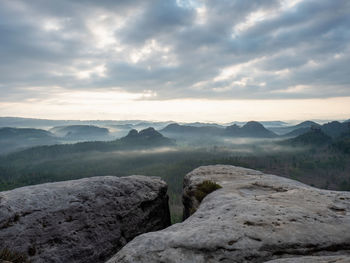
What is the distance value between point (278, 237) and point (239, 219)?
211cm

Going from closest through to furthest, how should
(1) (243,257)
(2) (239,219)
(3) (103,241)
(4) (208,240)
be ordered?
(1) (243,257) < (4) (208,240) < (2) (239,219) < (3) (103,241)

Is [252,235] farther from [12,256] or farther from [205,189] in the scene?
[12,256]

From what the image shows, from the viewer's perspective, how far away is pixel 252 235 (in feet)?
34.9

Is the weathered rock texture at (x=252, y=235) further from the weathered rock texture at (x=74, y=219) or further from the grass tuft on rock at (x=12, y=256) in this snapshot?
the weathered rock texture at (x=74, y=219)

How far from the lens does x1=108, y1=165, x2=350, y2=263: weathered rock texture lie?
987 cm

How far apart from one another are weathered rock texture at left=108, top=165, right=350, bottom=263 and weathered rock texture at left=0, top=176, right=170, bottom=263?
7249 millimetres

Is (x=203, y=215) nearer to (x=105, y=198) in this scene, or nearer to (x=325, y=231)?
(x=325, y=231)

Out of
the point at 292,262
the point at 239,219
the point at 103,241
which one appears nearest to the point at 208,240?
the point at 239,219

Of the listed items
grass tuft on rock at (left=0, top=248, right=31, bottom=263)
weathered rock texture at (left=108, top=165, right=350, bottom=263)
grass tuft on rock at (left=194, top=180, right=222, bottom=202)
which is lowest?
grass tuft on rock at (left=0, top=248, right=31, bottom=263)

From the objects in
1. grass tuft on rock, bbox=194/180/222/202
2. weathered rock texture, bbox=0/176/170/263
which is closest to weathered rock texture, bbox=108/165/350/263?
grass tuft on rock, bbox=194/180/222/202

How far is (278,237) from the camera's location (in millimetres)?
10438

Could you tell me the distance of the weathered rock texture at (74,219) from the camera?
49.4 feet

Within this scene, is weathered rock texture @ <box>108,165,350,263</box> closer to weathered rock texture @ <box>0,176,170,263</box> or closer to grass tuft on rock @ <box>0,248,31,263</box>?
grass tuft on rock @ <box>0,248,31,263</box>

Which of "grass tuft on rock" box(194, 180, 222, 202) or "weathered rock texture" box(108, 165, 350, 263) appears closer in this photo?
"weathered rock texture" box(108, 165, 350, 263)
